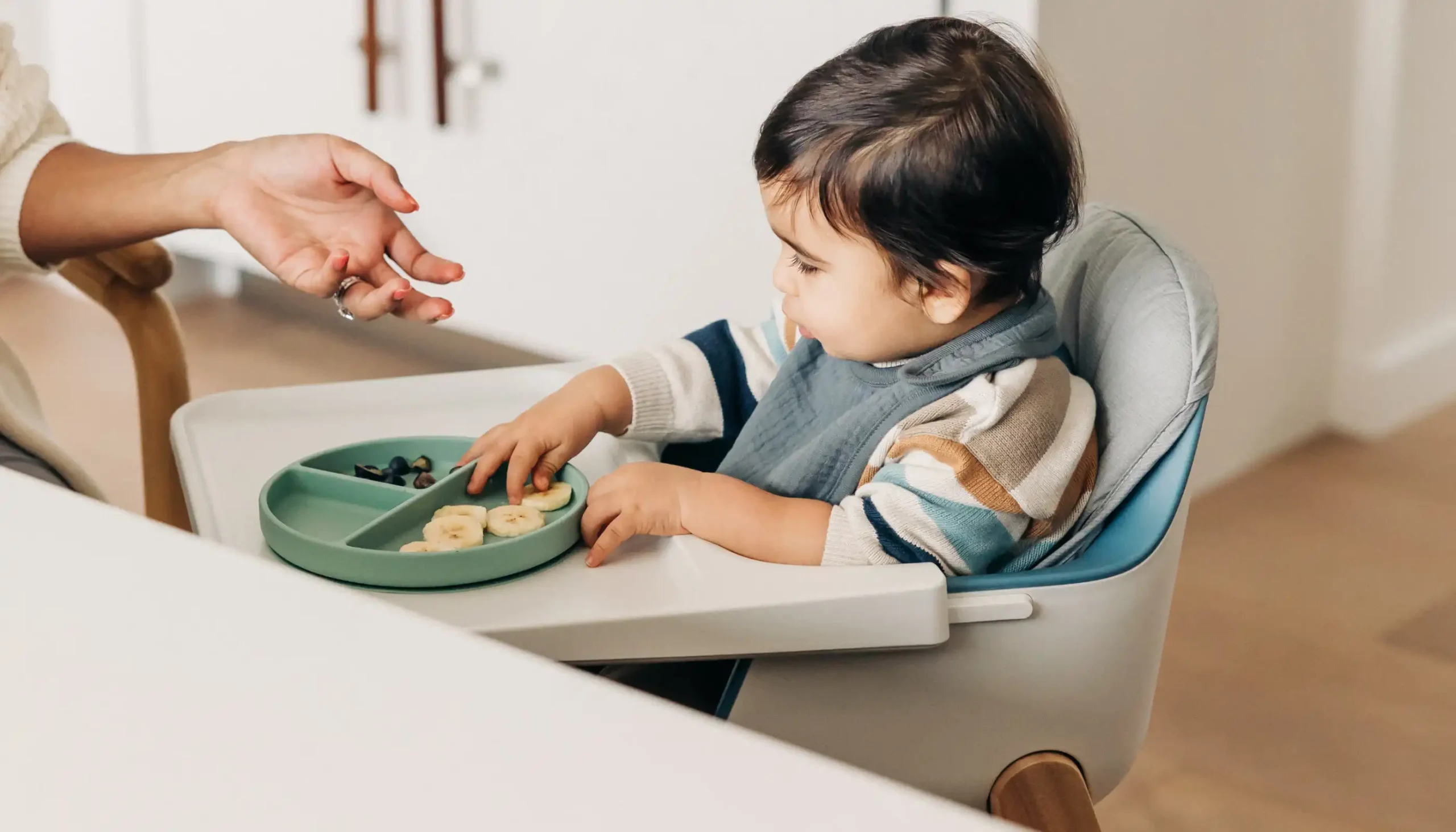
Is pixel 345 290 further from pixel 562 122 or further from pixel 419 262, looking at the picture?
pixel 562 122

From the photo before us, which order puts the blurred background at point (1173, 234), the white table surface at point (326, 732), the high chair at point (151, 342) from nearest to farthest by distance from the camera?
the white table surface at point (326, 732) → the high chair at point (151, 342) → the blurred background at point (1173, 234)

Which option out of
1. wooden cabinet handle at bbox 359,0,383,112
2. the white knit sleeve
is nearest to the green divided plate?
the white knit sleeve

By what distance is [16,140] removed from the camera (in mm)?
1062

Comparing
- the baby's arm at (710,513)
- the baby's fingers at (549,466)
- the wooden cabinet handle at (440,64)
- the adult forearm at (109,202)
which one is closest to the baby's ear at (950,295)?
Result: the baby's arm at (710,513)

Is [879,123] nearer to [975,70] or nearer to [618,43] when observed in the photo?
[975,70]

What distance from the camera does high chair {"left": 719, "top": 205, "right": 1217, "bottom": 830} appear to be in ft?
2.56

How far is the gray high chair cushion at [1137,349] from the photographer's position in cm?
82

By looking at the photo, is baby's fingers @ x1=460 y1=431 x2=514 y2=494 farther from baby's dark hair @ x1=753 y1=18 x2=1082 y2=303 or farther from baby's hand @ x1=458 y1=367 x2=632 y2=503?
baby's dark hair @ x1=753 y1=18 x2=1082 y2=303

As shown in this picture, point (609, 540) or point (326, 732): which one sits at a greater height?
point (326, 732)

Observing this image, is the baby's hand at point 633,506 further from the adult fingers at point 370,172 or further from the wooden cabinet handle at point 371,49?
the wooden cabinet handle at point 371,49

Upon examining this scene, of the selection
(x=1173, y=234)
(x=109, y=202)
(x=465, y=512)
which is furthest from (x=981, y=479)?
(x=1173, y=234)

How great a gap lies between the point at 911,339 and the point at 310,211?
0.44 meters

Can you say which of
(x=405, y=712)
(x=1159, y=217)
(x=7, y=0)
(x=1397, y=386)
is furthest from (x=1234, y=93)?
(x=7, y=0)

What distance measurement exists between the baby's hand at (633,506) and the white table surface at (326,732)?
0.35 meters
